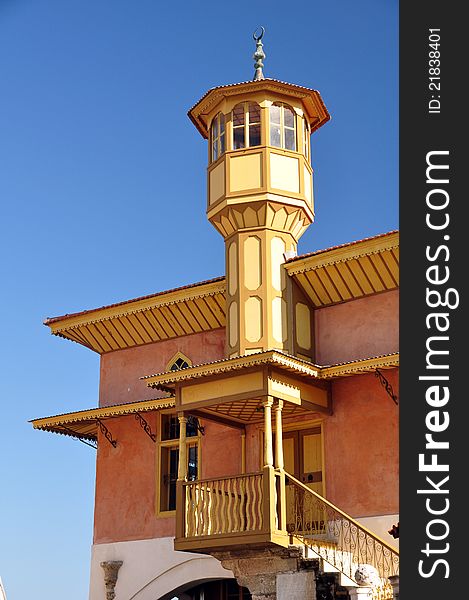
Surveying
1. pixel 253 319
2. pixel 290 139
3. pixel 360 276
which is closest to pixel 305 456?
pixel 253 319

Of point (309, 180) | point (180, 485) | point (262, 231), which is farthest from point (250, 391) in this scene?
point (309, 180)

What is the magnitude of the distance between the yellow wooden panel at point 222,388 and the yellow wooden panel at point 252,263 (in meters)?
1.99

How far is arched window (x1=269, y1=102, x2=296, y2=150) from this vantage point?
18000 millimetres

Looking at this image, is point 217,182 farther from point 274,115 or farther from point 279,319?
point 279,319

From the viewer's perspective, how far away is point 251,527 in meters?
15.1

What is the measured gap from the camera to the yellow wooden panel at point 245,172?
58.2ft

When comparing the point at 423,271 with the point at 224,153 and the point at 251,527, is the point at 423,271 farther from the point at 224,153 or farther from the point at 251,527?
the point at 224,153

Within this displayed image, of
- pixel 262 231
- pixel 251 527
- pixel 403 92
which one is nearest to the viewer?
pixel 403 92

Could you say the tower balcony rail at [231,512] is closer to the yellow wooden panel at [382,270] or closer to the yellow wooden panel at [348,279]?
the yellow wooden panel at [348,279]

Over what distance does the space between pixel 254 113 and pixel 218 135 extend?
816 millimetres

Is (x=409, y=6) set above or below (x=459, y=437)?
above

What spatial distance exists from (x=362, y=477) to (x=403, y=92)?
8.82 m

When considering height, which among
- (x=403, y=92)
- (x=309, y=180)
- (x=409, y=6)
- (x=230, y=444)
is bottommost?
(x=230, y=444)

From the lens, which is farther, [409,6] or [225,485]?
[225,485]
